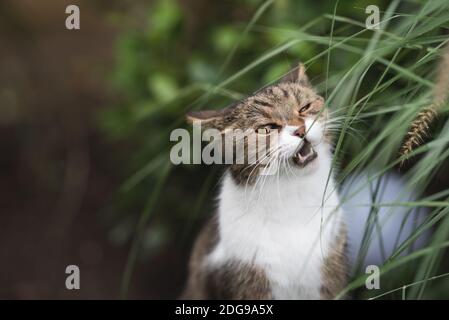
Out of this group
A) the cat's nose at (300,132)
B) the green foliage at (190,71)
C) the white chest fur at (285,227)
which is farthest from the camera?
the green foliage at (190,71)

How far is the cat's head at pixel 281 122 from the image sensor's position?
1.80 m

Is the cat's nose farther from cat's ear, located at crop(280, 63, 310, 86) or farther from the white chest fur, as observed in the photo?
cat's ear, located at crop(280, 63, 310, 86)

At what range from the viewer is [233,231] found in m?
2.03

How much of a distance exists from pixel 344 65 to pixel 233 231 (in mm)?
805

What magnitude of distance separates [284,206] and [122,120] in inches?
55.2

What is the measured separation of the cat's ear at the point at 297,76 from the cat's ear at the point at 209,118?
22 cm

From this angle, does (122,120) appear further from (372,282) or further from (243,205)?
(372,282)

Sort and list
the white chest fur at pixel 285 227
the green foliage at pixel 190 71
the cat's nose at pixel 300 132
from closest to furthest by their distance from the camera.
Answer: the cat's nose at pixel 300 132, the white chest fur at pixel 285 227, the green foliage at pixel 190 71

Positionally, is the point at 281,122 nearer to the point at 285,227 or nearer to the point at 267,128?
the point at 267,128

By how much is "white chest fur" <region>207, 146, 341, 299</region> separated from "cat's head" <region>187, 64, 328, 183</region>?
58mm

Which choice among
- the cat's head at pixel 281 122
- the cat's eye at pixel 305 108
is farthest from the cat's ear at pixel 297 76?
the cat's eye at pixel 305 108

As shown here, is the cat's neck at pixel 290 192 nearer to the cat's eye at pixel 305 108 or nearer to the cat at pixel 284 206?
the cat at pixel 284 206

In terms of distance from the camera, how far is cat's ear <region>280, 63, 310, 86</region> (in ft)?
6.48

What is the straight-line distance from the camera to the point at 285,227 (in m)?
1.93
